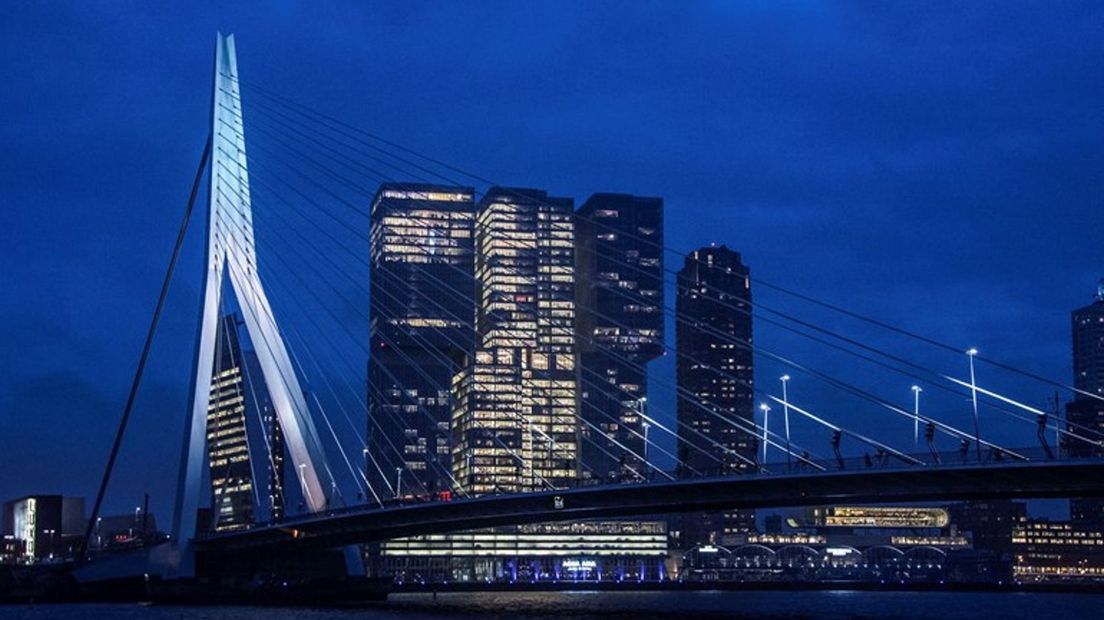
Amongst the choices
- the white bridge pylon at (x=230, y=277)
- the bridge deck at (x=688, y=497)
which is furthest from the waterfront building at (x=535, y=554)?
the white bridge pylon at (x=230, y=277)

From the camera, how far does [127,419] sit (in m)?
70.9

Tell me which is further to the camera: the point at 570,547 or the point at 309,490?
the point at 570,547

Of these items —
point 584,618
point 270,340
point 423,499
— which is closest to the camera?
point 270,340

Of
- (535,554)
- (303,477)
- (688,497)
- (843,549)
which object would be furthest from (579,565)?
(688,497)

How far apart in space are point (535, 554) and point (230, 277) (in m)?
113

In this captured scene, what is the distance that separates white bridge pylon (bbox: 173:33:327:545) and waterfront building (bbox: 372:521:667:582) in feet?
341

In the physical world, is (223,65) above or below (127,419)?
above

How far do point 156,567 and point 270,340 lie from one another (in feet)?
49.0

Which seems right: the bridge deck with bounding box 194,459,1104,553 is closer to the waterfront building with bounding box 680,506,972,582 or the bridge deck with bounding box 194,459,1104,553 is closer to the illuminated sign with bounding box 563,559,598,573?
the illuminated sign with bounding box 563,559,598,573

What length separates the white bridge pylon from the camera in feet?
210

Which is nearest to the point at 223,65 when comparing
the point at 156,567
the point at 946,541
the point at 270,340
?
the point at 270,340

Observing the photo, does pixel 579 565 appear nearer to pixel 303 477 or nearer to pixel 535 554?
pixel 535 554

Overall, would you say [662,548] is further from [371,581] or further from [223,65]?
[223,65]

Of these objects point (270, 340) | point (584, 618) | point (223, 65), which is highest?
point (223, 65)
